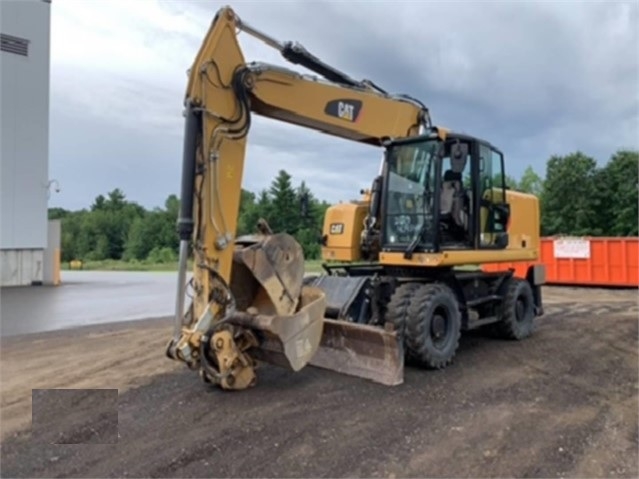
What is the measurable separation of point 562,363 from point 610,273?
10133 mm

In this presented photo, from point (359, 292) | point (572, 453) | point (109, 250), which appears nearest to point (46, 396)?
point (359, 292)

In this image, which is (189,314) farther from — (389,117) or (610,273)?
(610,273)

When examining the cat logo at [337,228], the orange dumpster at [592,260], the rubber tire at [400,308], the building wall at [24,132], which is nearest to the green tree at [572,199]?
the orange dumpster at [592,260]

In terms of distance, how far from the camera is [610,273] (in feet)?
49.0

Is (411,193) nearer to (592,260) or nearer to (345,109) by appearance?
(345,109)

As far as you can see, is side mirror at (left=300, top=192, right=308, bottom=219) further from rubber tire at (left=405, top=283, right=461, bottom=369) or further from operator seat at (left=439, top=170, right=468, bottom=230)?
rubber tire at (left=405, top=283, right=461, bottom=369)

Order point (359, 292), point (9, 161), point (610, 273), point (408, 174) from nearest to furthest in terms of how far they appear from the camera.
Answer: point (359, 292) < point (408, 174) < point (610, 273) < point (9, 161)

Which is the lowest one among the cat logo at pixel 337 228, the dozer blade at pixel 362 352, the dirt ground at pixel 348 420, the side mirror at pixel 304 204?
the dirt ground at pixel 348 420

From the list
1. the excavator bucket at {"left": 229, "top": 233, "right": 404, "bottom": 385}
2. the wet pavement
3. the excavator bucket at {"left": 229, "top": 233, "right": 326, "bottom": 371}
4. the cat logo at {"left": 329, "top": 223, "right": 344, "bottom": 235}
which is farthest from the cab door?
the wet pavement

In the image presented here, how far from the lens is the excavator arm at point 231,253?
14.7 feet

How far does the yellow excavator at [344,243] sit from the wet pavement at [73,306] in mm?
5741

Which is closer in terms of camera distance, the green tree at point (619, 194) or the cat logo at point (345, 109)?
the cat logo at point (345, 109)

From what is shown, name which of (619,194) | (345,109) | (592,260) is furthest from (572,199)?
(345,109)

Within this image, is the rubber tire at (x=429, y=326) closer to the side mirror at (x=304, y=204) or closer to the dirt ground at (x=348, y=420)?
the dirt ground at (x=348, y=420)
